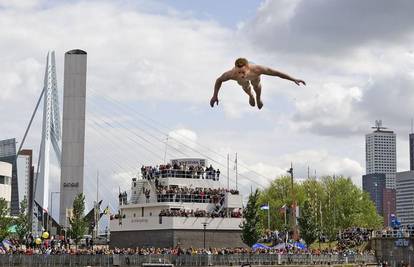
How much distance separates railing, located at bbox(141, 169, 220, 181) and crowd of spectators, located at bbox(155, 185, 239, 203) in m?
Result: 1.54

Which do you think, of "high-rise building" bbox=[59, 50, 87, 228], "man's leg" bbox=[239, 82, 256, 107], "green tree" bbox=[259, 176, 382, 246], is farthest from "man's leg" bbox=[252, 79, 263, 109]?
"green tree" bbox=[259, 176, 382, 246]

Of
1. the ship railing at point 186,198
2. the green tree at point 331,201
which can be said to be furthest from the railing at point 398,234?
the green tree at point 331,201

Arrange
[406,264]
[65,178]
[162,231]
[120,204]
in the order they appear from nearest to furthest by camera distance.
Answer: [406,264] < [162,231] < [120,204] < [65,178]

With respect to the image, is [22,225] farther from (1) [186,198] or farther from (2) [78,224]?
(1) [186,198]

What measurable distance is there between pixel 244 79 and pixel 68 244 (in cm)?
6675

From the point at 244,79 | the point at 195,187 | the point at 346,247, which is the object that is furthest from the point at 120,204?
the point at 244,79

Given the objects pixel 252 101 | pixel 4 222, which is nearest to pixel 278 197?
pixel 4 222

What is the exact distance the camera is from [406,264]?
79125 mm

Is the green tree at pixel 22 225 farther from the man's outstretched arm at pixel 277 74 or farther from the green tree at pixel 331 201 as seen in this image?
the man's outstretched arm at pixel 277 74

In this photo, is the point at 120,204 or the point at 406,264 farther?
the point at 120,204

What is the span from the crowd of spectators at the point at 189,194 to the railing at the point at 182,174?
154cm

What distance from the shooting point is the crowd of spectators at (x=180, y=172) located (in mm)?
100188

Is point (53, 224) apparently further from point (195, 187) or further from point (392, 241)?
point (392, 241)

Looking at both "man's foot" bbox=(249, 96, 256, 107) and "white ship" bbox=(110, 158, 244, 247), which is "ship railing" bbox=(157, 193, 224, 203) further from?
"man's foot" bbox=(249, 96, 256, 107)
